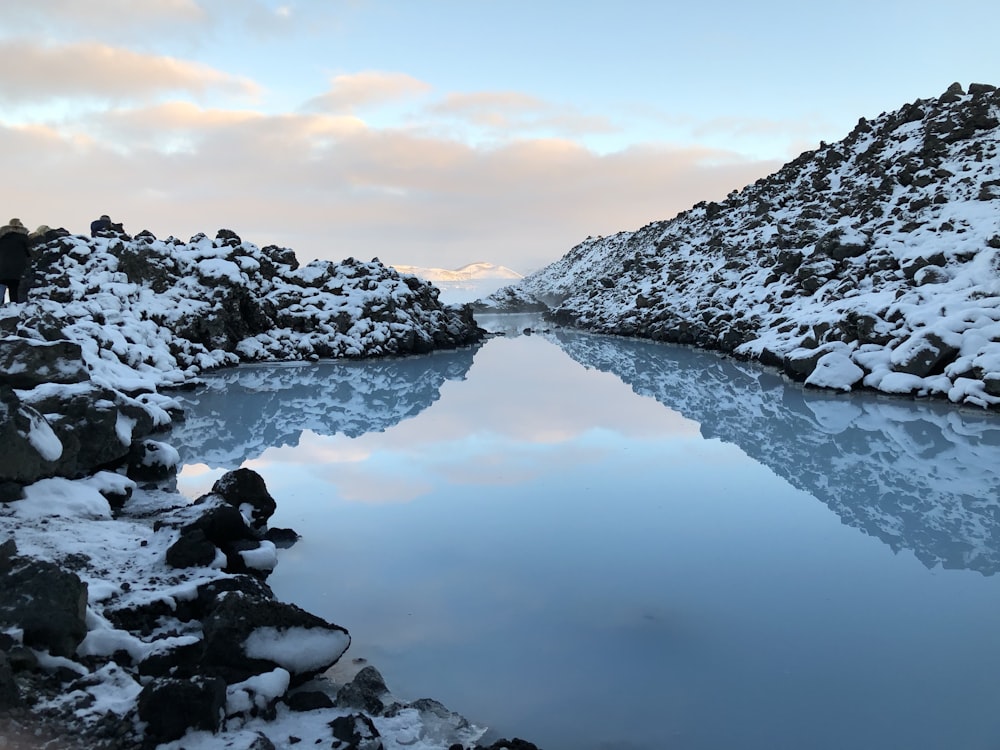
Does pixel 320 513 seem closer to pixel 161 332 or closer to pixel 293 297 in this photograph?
pixel 161 332

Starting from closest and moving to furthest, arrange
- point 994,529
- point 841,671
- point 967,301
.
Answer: point 841,671
point 994,529
point 967,301

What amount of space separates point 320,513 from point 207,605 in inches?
134

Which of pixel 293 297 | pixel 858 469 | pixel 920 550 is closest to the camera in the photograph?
pixel 920 550

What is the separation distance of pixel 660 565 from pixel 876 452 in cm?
714

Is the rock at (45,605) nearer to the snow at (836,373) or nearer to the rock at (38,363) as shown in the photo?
the rock at (38,363)

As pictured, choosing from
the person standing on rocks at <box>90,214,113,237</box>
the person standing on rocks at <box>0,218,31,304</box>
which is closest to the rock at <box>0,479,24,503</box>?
the person standing on rocks at <box>0,218,31,304</box>

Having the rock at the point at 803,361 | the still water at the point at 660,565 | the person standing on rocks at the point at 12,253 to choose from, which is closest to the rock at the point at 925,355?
the still water at the point at 660,565

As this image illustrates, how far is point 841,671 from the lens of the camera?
185 inches

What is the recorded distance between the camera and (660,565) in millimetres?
6637

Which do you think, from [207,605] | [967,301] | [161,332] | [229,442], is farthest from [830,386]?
[161,332]

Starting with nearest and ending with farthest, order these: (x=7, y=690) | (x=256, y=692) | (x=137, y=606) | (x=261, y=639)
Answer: (x=7, y=690), (x=256, y=692), (x=261, y=639), (x=137, y=606)

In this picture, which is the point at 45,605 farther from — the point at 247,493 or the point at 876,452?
the point at 876,452

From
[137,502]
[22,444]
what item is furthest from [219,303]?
[22,444]

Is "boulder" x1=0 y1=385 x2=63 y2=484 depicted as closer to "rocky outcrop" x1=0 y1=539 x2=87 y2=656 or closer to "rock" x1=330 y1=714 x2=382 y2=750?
"rocky outcrop" x1=0 y1=539 x2=87 y2=656
